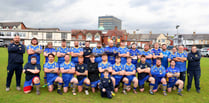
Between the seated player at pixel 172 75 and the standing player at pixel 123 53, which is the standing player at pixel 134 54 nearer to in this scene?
the standing player at pixel 123 53

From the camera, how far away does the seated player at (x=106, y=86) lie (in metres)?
5.56

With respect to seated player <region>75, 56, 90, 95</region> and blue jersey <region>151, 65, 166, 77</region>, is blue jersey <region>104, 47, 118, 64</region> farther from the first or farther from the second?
blue jersey <region>151, 65, 166, 77</region>

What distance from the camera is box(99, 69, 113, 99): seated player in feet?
18.2

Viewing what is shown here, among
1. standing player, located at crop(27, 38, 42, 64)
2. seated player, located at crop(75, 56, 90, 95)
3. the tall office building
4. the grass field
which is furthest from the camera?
the tall office building

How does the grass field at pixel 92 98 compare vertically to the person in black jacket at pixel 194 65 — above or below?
below

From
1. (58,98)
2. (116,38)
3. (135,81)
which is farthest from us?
(116,38)

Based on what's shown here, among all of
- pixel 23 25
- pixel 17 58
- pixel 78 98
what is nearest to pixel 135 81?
pixel 78 98

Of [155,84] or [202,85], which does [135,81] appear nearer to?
[155,84]

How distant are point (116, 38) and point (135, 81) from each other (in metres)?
46.5

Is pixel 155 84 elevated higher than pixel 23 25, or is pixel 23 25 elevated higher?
pixel 23 25

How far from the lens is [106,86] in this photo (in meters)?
5.66

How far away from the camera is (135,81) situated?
20.4ft

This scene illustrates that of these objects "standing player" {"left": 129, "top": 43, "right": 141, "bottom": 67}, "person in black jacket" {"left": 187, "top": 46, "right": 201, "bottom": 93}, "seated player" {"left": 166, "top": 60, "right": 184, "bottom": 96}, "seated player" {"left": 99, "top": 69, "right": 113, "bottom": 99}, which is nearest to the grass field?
"seated player" {"left": 99, "top": 69, "right": 113, "bottom": 99}

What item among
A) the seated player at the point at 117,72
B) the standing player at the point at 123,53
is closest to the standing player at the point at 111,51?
the standing player at the point at 123,53
